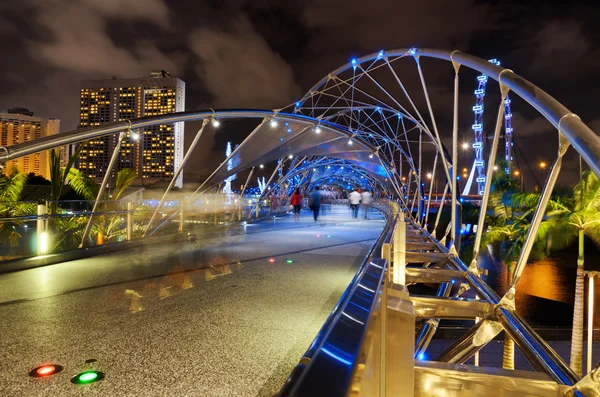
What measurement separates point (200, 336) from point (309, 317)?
133cm

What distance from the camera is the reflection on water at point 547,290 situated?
85.7ft

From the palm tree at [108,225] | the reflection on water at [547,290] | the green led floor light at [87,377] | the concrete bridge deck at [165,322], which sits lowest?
the reflection on water at [547,290]

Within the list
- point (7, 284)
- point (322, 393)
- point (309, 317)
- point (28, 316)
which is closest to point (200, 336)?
point (309, 317)

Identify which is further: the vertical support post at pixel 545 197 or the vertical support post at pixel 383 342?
the vertical support post at pixel 545 197

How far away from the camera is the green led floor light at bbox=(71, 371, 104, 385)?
128 inches

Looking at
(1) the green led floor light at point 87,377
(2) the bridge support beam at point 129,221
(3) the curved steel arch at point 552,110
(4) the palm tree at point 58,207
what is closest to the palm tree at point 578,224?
(3) the curved steel arch at point 552,110

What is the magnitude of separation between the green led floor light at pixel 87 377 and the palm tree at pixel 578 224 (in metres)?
14.5

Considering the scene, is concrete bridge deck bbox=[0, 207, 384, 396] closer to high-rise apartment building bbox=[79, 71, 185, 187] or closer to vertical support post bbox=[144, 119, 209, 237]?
vertical support post bbox=[144, 119, 209, 237]

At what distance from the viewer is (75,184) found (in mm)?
15898

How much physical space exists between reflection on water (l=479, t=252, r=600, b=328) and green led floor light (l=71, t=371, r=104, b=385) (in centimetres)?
2732

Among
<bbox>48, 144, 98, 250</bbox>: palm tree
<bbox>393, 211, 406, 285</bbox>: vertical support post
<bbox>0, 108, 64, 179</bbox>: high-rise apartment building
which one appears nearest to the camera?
<bbox>393, 211, 406, 285</bbox>: vertical support post

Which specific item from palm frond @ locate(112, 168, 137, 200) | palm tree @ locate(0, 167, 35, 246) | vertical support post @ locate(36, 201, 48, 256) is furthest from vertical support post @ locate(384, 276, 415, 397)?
palm frond @ locate(112, 168, 137, 200)

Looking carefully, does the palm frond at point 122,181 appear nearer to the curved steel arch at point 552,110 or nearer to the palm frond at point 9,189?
the palm frond at point 9,189

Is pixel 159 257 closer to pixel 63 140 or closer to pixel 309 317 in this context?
pixel 63 140
